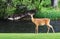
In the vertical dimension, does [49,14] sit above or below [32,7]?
below

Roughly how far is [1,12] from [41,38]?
21.0 m

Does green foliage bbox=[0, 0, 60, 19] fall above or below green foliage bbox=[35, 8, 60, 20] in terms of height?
above

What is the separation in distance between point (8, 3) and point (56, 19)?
23.2ft

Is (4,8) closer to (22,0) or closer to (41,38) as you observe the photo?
(22,0)

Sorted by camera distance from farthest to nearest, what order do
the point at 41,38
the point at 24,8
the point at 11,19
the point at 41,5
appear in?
the point at 41,5 → the point at 24,8 → the point at 11,19 → the point at 41,38

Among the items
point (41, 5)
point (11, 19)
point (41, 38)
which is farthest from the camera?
point (41, 5)

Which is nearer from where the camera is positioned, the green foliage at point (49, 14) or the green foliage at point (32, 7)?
the green foliage at point (49, 14)

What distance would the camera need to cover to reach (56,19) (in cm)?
3181

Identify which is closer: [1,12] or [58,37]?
[58,37]

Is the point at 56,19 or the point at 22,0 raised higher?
the point at 22,0

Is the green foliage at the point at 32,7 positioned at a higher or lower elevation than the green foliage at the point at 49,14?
higher

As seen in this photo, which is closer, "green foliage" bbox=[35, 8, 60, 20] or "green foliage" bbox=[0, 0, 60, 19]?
"green foliage" bbox=[35, 8, 60, 20]

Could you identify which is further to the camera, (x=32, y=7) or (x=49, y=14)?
(x=32, y=7)

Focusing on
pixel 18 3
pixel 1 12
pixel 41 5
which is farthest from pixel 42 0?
pixel 1 12
